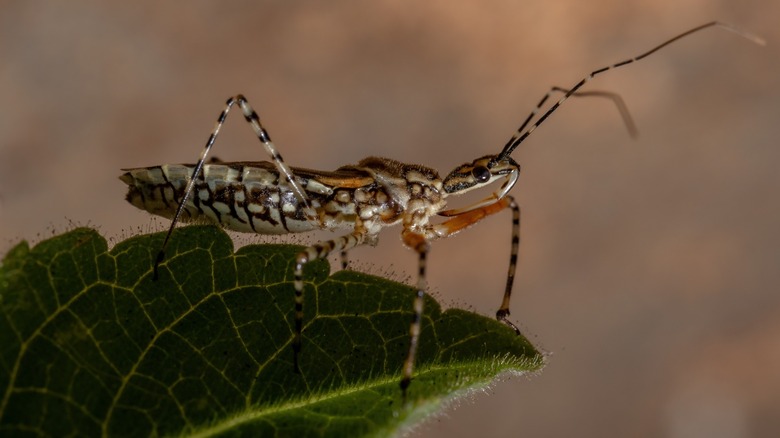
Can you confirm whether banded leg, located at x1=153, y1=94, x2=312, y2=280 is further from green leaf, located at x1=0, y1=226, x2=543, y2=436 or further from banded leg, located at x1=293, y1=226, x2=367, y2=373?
green leaf, located at x1=0, y1=226, x2=543, y2=436

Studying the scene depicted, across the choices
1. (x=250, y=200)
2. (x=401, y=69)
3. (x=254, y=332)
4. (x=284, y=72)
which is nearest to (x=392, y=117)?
(x=401, y=69)

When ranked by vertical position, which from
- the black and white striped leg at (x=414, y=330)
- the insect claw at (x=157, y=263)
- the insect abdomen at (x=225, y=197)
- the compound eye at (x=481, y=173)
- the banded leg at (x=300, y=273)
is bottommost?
the black and white striped leg at (x=414, y=330)

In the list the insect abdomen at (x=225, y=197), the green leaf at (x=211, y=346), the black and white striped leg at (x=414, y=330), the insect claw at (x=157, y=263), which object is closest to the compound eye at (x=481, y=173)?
the insect abdomen at (x=225, y=197)

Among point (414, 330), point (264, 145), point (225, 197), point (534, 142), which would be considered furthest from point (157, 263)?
point (534, 142)

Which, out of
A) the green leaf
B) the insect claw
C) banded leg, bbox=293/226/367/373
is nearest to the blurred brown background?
banded leg, bbox=293/226/367/373

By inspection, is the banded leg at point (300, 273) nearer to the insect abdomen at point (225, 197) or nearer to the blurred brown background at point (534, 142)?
the insect abdomen at point (225, 197)

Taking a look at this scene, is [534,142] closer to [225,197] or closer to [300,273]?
[225,197]
